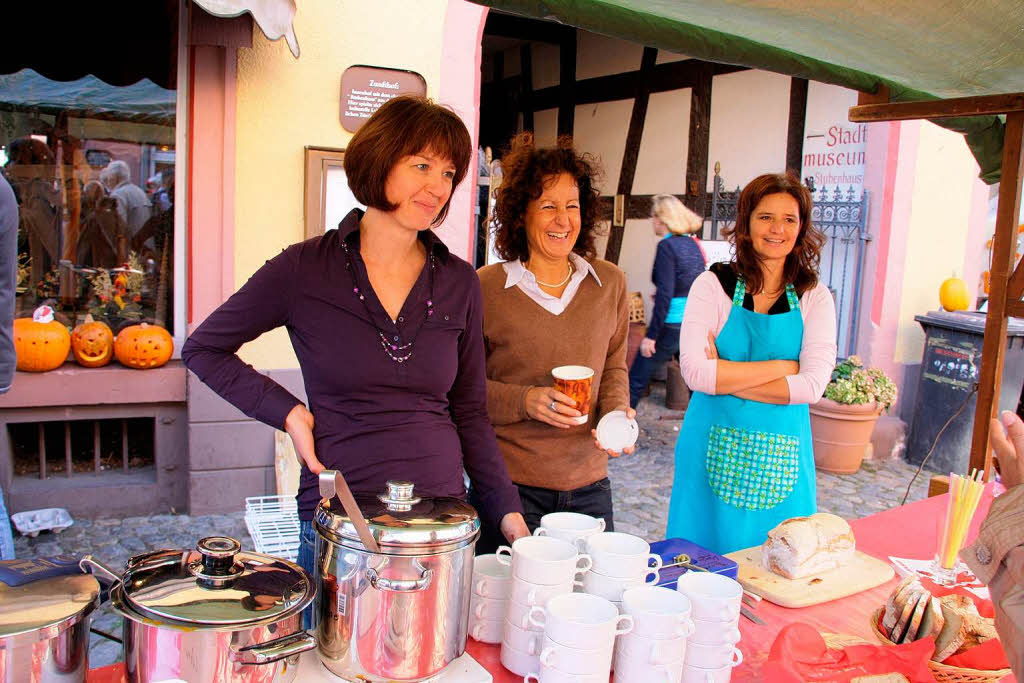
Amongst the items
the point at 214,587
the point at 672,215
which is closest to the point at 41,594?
the point at 214,587

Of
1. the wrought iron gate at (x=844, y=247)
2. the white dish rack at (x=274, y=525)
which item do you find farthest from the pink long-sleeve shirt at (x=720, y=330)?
the wrought iron gate at (x=844, y=247)

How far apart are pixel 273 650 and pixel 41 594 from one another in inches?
13.0

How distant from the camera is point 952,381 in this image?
6301 millimetres

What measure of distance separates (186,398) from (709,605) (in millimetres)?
3867

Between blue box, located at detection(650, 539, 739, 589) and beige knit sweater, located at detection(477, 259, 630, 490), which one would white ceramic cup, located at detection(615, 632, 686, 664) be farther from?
beige knit sweater, located at detection(477, 259, 630, 490)

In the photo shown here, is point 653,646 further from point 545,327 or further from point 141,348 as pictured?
point 141,348

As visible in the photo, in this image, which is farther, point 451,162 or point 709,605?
point 451,162

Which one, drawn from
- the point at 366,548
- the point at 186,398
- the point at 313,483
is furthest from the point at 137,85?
the point at 366,548

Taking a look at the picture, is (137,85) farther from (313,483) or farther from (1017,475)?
(1017,475)

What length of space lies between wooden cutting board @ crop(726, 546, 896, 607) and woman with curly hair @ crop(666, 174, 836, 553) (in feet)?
1.68

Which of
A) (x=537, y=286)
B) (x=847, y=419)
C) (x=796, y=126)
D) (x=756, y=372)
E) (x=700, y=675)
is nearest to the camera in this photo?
(x=700, y=675)

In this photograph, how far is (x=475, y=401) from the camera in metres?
1.93

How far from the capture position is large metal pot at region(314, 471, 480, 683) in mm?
1185

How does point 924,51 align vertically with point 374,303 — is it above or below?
above
